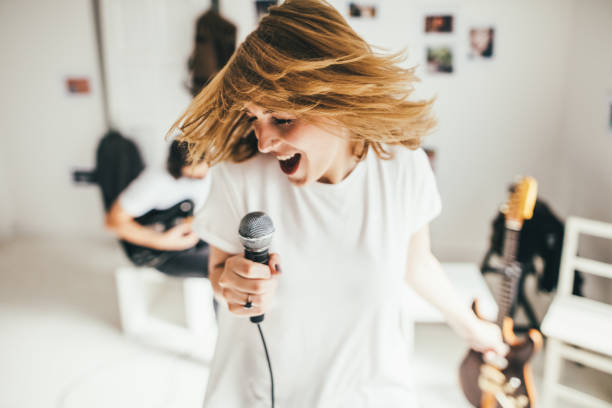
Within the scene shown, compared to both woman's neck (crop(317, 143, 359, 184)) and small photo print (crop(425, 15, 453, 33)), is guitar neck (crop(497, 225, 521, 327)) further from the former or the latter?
small photo print (crop(425, 15, 453, 33))

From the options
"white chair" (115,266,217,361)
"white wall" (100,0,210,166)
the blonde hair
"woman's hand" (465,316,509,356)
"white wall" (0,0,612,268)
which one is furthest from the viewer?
"white wall" (100,0,210,166)

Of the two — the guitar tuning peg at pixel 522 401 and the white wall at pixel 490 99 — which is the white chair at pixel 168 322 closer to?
the guitar tuning peg at pixel 522 401

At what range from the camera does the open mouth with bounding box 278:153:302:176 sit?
2.29ft

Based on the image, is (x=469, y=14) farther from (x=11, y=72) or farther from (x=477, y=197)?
(x=11, y=72)

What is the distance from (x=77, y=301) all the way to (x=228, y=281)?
2.32 metres

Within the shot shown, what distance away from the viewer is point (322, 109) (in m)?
0.62

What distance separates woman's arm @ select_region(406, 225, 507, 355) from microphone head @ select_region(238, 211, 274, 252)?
333 mm

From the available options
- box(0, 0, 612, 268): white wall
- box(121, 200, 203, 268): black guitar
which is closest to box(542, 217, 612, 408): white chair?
box(0, 0, 612, 268): white wall

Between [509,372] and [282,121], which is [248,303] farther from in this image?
[509,372]

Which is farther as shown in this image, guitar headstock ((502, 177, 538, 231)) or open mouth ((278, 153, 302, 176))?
guitar headstock ((502, 177, 538, 231))

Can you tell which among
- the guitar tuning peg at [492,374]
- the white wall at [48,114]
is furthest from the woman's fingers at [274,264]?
the white wall at [48,114]

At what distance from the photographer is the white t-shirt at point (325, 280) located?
75 centimetres

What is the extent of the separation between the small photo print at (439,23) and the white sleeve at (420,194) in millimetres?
1833

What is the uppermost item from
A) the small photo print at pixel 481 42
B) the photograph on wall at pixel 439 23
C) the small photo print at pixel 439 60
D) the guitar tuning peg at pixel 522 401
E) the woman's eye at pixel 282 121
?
the photograph on wall at pixel 439 23
